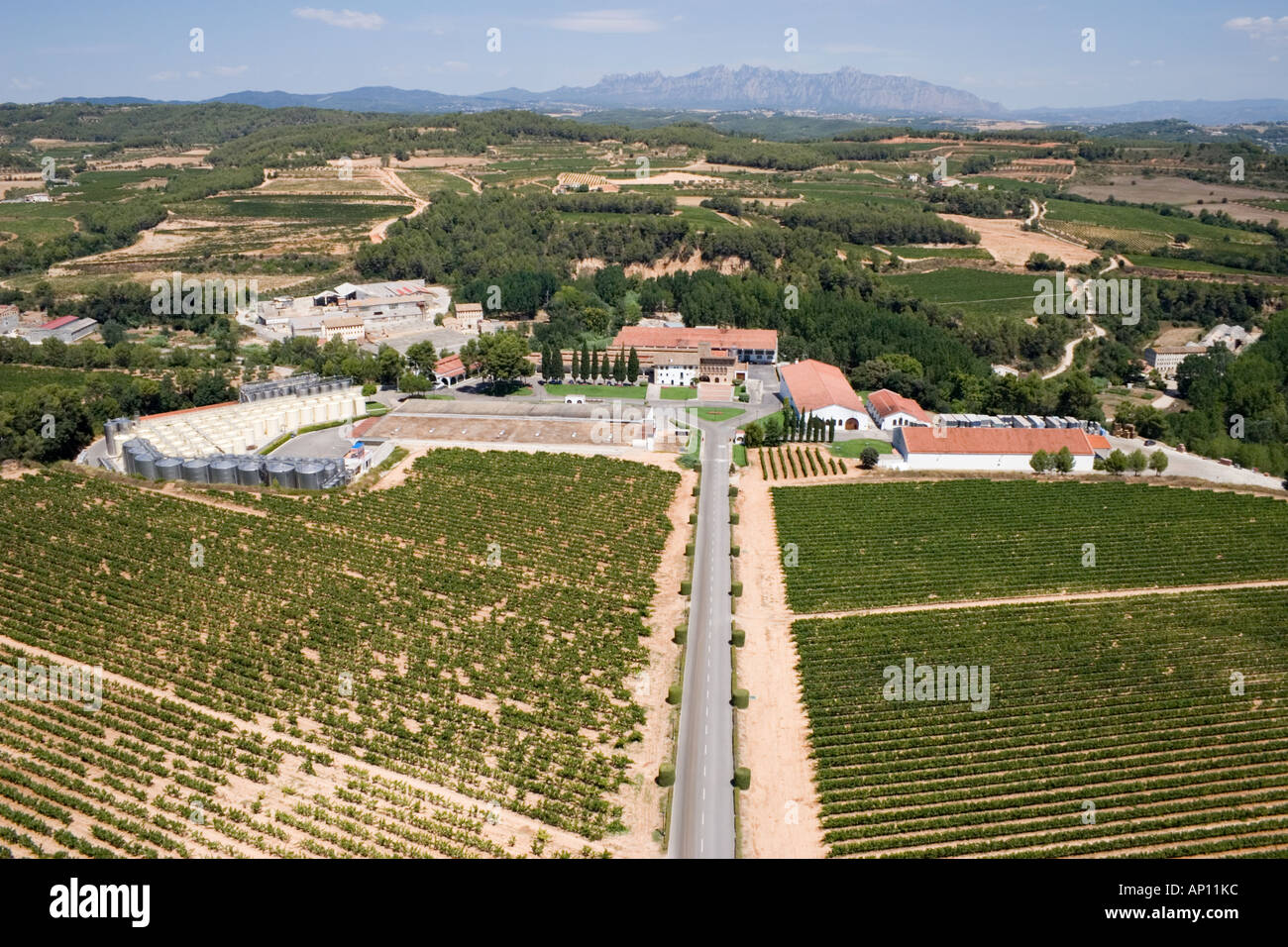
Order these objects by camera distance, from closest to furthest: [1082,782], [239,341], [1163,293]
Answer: [1082,782] → [239,341] → [1163,293]

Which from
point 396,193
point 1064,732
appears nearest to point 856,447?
point 1064,732

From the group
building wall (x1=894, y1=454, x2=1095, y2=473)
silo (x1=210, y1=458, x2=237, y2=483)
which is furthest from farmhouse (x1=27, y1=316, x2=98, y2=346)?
building wall (x1=894, y1=454, x2=1095, y2=473)

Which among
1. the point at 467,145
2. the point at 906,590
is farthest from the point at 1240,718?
the point at 467,145

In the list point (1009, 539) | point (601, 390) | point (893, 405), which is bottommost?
point (1009, 539)

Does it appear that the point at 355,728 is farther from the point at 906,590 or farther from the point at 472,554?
the point at 906,590

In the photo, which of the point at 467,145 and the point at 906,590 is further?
the point at 467,145

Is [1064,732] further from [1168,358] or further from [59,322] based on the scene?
[59,322]

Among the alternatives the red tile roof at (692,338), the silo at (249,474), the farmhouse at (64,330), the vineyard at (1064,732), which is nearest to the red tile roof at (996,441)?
the vineyard at (1064,732)

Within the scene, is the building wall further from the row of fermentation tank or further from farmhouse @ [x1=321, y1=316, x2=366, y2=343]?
farmhouse @ [x1=321, y1=316, x2=366, y2=343]
